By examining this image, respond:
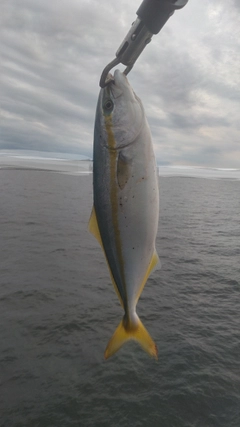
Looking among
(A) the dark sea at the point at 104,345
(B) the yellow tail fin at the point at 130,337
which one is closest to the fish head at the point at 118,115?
(B) the yellow tail fin at the point at 130,337

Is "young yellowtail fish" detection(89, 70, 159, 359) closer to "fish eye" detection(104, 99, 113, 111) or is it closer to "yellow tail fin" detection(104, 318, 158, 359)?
"fish eye" detection(104, 99, 113, 111)

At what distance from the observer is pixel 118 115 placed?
7.32 feet

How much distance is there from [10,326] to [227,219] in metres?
15.5

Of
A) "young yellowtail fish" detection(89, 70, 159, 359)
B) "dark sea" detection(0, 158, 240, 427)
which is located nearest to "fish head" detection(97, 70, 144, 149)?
"young yellowtail fish" detection(89, 70, 159, 359)

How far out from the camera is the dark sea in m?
4.04

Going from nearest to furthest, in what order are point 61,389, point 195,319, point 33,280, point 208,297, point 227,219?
1. point 61,389
2. point 195,319
3. point 208,297
4. point 33,280
5. point 227,219

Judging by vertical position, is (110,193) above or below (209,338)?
above

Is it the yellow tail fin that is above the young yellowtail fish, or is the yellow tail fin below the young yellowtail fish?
below

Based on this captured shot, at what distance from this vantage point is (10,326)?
5656 millimetres

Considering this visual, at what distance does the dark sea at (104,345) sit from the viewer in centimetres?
404

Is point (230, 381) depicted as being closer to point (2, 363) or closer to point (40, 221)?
point (2, 363)

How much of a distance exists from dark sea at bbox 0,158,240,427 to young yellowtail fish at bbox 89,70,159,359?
2.74 meters

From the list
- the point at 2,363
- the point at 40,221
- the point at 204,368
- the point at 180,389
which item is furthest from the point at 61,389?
the point at 40,221

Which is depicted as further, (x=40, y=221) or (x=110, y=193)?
(x=40, y=221)
